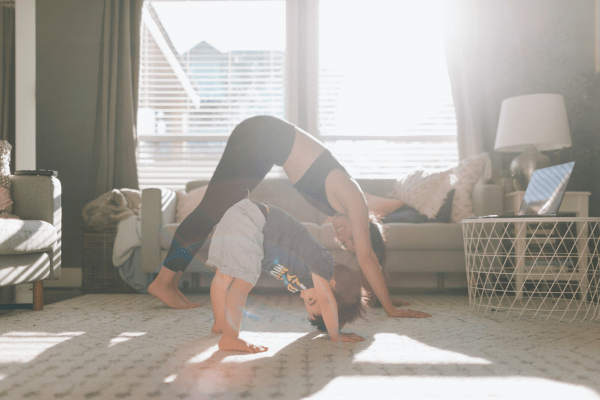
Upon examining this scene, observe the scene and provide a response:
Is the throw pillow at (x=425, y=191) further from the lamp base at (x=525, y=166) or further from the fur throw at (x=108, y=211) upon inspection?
the fur throw at (x=108, y=211)

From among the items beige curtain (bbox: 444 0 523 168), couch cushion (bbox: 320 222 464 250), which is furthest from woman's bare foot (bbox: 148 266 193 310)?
beige curtain (bbox: 444 0 523 168)

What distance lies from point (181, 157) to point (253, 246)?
271 cm

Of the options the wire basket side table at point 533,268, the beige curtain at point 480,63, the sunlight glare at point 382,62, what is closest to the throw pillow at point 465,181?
the wire basket side table at point 533,268

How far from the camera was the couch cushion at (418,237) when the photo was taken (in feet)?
8.98

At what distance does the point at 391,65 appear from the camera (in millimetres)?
3900

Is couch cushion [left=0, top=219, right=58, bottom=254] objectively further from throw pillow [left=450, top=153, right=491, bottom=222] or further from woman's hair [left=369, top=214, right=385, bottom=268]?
throw pillow [left=450, top=153, right=491, bottom=222]

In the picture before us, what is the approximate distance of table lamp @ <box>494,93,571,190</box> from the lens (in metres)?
2.90

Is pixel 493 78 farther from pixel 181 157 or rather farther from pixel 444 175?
pixel 181 157

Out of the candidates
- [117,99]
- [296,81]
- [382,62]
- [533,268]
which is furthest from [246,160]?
[382,62]

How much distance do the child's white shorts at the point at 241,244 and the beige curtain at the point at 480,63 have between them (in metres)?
2.64

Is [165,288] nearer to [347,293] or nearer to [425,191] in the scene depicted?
[347,293]

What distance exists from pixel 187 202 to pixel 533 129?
235 cm

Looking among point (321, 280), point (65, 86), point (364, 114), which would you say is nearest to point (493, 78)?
point (364, 114)

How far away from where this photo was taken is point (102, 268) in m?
3.05
